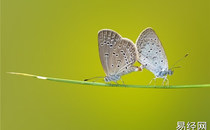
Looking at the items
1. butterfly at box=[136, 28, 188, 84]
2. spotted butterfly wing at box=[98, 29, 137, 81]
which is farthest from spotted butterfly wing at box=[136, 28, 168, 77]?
spotted butterfly wing at box=[98, 29, 137, 81]

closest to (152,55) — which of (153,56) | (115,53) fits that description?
(153,56)

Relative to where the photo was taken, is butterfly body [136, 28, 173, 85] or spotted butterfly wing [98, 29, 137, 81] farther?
butterfly body [136, 28, 173, 85]

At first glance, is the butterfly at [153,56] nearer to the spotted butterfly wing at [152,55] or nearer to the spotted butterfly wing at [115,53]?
the spotted butterfly wing at [152,55]

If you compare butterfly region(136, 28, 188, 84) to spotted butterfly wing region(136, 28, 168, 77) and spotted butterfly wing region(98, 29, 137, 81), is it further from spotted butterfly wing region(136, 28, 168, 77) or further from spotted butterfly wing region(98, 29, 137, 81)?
spotted butterfly wing region(98, 29, 137, 81)

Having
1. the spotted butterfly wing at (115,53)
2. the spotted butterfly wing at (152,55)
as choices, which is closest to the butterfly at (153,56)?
the spotted butterfly wing at (152,55)

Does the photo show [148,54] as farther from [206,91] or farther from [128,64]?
[206,91]

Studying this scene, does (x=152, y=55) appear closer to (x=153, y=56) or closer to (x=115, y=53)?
(x=153, y=56)

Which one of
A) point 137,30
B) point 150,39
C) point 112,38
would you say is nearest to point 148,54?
point 150,39
